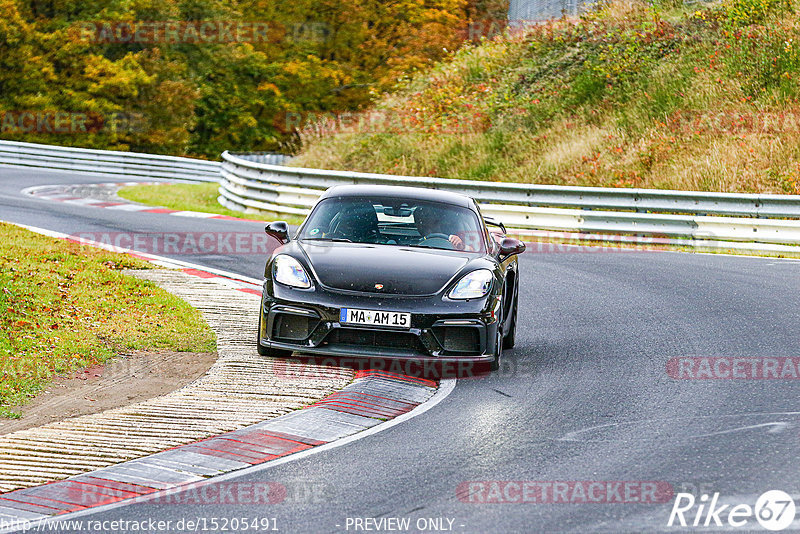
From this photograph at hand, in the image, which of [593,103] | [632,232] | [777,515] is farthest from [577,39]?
[777,515]

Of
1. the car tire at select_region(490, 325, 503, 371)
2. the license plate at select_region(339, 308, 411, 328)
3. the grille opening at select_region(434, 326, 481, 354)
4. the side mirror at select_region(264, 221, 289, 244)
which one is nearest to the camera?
the license plate at select_region(339, 308, 411, 328)

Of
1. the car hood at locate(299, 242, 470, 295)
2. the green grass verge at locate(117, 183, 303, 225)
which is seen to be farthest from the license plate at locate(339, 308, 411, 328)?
the green grass verge at locate(117, 183, 303, 225)

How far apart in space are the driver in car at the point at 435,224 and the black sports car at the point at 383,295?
0.01 meters

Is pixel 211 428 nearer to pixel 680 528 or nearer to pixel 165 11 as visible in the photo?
pixel 680 528

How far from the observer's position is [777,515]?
211 inches

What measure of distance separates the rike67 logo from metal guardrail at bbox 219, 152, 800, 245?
13.6 meters

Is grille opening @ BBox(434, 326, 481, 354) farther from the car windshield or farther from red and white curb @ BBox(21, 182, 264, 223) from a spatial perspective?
red and white curb @ BBox(21, 182, 264, 223)

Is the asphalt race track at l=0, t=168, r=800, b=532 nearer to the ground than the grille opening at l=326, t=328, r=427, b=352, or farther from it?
nearer to the ground

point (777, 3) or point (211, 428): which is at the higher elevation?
point (777, 3)

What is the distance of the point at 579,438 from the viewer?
693 cm

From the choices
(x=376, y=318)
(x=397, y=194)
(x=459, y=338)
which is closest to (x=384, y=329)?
(x=376, y=318)

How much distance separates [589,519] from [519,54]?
3012cm

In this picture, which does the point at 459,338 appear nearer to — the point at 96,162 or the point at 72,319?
the point at 72,319

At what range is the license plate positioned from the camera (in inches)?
335
